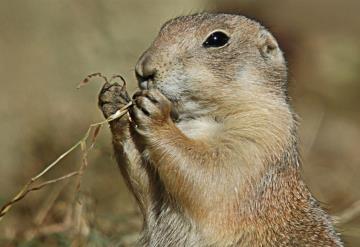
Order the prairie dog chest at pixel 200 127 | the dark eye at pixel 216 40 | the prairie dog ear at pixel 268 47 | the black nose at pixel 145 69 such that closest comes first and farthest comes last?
the black nose at pixel 145 69 < the prairie dog chest at pixel 200 127 < the dark eye at pixel 216 40 < the prairie dog ear at pixel 268 47

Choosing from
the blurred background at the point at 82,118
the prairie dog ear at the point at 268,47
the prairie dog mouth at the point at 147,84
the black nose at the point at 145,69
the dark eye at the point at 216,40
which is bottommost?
the blurred background at the point at 82,118

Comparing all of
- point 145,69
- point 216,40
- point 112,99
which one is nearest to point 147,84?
point 145,69

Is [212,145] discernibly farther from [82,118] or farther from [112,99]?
[82,118]

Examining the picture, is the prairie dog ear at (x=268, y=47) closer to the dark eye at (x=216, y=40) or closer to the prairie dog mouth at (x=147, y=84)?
the dark eye at (x=216, y=40)

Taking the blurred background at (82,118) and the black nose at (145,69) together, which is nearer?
the black nose at (145,69)

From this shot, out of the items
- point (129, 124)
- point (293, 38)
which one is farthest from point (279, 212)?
point (293, 38)

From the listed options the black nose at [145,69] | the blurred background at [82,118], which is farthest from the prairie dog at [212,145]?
the blurred background at [82,118]

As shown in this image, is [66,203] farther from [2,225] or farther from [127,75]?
[127,75]
